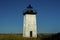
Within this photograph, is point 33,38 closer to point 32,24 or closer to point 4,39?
point 32,24

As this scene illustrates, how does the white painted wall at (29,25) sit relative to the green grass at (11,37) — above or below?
above

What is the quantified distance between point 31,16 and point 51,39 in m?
4.92

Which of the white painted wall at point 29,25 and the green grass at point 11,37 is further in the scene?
the white painted wall at point 29,25

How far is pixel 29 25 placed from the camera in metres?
33.3

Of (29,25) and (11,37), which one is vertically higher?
(29,25)

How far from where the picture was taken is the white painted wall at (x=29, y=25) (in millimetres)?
33250

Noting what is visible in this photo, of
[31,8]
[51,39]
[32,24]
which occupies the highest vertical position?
[31,8]

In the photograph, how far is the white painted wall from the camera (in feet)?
109

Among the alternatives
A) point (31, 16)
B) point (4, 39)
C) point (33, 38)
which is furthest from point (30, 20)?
point (4, 39)

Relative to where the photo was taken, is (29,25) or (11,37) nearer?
(29,25)

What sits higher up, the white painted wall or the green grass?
the white painted wall

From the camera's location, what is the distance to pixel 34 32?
110 feet

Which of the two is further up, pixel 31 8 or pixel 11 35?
pixel 31 8

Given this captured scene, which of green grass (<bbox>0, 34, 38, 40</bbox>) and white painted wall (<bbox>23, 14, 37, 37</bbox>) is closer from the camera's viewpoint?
green grass (<bbox>0, 34, 38, 40</bbox>)
